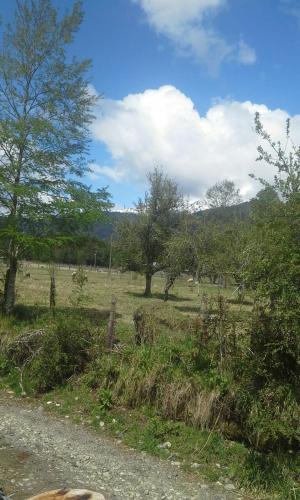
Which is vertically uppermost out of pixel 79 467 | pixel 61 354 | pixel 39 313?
pixel 39 313

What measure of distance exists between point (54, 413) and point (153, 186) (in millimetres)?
23750

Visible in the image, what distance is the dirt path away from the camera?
613 centimetres

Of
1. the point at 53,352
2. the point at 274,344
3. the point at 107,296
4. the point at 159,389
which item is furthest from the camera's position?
the point at 107,296

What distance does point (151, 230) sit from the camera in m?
30.2

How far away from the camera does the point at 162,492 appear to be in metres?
6.16

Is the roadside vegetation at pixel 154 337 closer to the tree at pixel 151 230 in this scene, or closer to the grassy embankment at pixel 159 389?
the grassy embankment at pixel 159 389

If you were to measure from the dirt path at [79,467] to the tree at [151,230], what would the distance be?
21.4 metres

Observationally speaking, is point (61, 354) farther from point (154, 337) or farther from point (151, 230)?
point (151, 230)

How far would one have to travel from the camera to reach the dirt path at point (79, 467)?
6.13 metres

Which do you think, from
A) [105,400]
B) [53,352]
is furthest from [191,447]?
[53,352]

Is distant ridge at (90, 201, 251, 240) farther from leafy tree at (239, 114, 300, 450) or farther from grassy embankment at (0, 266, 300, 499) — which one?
leafy tree at (239, 114, 300, 450)

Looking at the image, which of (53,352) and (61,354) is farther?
(53,352)

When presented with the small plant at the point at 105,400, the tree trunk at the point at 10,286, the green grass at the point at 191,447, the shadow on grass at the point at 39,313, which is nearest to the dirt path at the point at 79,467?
the green grass at the point at 191,447

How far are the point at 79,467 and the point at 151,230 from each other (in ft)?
78.6
